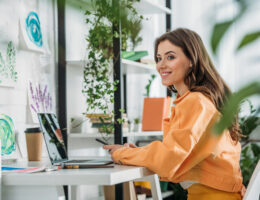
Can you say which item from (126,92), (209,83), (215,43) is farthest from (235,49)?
(126,92)

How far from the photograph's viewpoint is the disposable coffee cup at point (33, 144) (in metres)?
1.84

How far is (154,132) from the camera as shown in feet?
8.83

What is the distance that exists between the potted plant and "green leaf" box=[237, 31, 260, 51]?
2589 millimetres

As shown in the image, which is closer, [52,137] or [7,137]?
[52,137]

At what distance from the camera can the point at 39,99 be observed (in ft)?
7.11

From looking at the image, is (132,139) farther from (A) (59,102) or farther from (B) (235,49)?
(B) (235,49)

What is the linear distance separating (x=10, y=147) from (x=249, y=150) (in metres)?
2.18

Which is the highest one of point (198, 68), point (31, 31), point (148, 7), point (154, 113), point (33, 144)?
point (148, 7)

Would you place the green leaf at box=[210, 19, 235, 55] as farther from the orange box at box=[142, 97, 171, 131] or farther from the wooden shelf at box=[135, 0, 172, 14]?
the orange box at box=[142, 97, 171, 131]

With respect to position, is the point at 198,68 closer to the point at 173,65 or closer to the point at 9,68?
the point at 173,65

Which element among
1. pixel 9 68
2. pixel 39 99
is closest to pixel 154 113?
pixel 39 99

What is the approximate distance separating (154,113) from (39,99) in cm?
88

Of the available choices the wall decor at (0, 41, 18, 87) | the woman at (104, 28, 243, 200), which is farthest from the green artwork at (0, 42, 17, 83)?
the woman at (104, 28, 243, 200)

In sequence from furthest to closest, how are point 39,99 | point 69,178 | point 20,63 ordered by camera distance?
point 39,99
point 20,63
point 69,178
